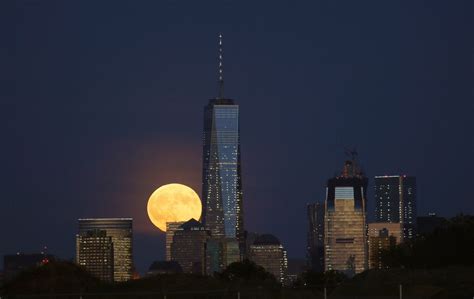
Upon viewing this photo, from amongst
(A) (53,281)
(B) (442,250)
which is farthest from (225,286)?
(B) (442,250)

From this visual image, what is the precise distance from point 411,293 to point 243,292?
728 centimetres

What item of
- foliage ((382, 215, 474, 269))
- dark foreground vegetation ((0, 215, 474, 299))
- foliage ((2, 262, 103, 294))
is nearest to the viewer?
dark foreground vegetation ((0, 215, 474, 299))

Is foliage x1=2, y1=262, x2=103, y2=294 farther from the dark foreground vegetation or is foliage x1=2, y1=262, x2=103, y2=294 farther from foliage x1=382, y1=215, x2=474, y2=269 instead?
foliage x1=382, y1=215, x2=474, y2=269

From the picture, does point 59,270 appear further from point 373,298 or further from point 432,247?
point 432,247

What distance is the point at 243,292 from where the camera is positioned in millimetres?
57281

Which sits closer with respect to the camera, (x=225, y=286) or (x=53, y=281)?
(x=225, y=286)

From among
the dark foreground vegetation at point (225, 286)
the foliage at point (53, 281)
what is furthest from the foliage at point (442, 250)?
the foliage at point (53, 281)

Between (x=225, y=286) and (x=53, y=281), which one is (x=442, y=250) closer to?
(x=225, y=286)

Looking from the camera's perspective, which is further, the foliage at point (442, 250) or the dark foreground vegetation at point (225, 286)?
the foliage at point (442, 250)

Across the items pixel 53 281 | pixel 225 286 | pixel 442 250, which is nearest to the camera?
pixel 225 286

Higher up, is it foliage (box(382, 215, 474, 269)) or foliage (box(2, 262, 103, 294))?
foliage (box(382, 215, 474, 269))

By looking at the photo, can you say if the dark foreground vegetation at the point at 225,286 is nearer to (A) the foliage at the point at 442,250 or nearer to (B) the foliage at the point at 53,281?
(B) the foliage at the point at 53,281

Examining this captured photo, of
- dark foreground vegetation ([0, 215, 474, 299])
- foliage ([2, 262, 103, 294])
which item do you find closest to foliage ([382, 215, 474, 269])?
dark foreground vegetation ([0, 215, 474, 299])

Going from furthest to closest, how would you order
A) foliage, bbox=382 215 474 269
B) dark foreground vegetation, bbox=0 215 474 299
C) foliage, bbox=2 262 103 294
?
foliage, bbox=382 215 474 269
foliage, bbox=2 262 103 294
dark foreground vegetation, bbox=0 215 474 299
